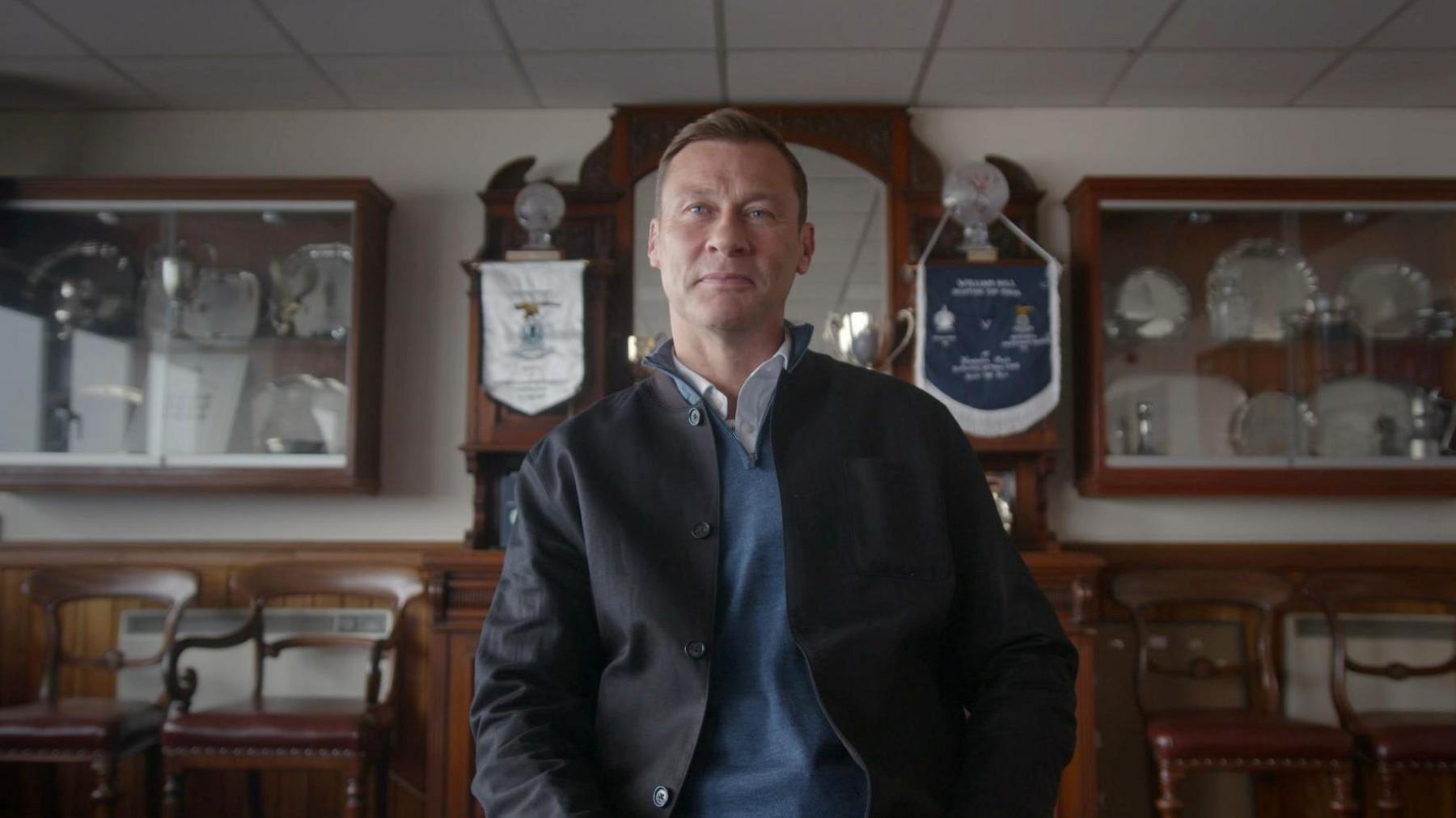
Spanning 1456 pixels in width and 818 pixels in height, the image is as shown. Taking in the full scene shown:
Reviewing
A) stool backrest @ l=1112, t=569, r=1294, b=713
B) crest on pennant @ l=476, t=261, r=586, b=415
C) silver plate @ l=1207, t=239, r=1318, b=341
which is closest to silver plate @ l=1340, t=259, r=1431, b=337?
silver plate @ l=1207, t=239, r=1318, b=341

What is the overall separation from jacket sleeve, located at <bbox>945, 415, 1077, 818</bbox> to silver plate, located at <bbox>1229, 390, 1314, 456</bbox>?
8.93 ft

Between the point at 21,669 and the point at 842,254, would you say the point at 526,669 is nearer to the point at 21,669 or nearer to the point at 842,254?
the point at 842,254

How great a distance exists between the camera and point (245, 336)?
372cm

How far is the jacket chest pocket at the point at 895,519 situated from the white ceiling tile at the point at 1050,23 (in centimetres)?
219

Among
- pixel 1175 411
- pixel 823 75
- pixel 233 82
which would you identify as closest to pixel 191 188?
pixel 233 82

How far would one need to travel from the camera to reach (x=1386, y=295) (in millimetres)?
3719

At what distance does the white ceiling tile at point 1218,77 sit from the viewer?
11.2 feet

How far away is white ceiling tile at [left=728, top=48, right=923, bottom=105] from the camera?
133 inches

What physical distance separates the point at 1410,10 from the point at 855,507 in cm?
296

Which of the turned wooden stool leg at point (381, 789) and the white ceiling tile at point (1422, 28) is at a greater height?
the white ceiling tile at point (1422, 28)

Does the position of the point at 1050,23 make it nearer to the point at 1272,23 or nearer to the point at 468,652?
the point at 1272,23

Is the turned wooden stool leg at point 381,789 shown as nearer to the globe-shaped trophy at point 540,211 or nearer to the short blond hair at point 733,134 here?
the globe-shaped trophy at point 540,211

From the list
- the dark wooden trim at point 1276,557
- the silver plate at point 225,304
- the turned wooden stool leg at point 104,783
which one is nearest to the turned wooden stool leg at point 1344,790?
the dark wooden trim at point 1276,557

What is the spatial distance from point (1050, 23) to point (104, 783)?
3596 mm
